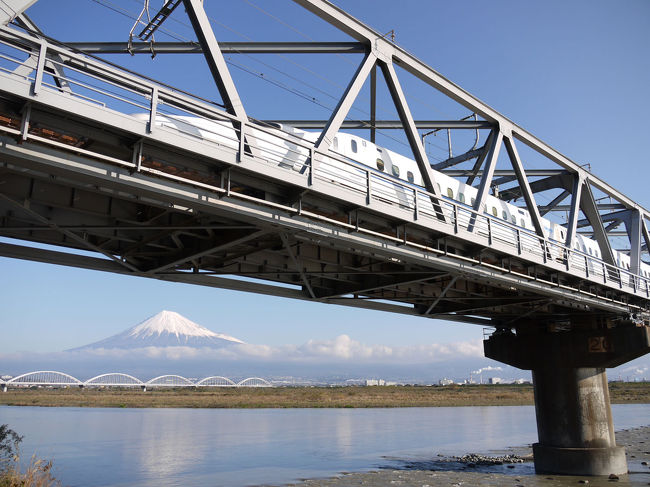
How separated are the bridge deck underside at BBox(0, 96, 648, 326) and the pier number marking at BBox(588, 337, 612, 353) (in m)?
5.36

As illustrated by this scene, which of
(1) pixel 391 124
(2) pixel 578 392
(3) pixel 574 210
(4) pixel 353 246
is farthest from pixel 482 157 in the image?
(4) pixel 353 246

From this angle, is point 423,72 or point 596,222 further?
point 596,222

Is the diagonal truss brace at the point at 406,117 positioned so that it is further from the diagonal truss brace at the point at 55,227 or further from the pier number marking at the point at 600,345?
the pier number marking at the point at 600,345

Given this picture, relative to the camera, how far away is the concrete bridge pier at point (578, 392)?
26.3 m

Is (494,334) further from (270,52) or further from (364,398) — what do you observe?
(364,398)

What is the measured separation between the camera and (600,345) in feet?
92.2

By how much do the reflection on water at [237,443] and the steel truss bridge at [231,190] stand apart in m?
9.88

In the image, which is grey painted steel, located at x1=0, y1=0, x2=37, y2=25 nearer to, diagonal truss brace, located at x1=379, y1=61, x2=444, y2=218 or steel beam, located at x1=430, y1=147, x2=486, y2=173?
diagonal truss brace, located at x1=379, y1=61, x2=444, y2=218

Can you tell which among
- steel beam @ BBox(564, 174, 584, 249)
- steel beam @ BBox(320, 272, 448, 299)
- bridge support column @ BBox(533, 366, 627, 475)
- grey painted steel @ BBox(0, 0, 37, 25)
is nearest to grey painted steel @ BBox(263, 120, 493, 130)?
steel beam @ BBox(320, 272, 448, 299)

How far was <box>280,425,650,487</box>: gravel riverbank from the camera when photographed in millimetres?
23120

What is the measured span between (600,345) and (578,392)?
2691 mm

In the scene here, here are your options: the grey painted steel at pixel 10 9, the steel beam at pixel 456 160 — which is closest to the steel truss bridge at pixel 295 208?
the grey painted steel at pixel 10 9

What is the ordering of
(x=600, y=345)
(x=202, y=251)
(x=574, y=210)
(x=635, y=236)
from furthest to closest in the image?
(x=635, y=236), (x=600, y=345), (x=574, y=210), (x=202, y=251)

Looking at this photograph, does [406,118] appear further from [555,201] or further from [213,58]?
[555,201]
